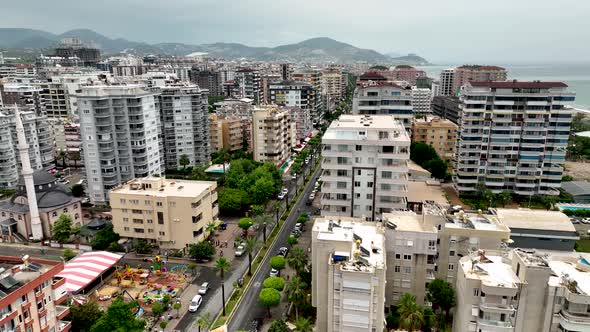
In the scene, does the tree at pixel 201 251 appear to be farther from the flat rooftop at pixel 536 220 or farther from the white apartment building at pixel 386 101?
the white apartment building at pixel 386 101

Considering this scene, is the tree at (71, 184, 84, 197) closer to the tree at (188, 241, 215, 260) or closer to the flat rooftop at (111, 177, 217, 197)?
the flat rooftop at (111, 177, 217, 197)

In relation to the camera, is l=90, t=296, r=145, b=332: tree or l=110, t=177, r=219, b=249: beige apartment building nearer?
l=90, t=296, r=145, b=332: tree

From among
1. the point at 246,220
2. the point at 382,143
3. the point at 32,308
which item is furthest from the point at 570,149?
the point at 32,308

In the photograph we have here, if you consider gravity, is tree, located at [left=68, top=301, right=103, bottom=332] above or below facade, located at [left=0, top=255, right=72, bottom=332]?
below

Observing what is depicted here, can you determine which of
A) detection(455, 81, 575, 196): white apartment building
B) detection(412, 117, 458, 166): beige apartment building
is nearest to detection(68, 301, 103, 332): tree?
detection(455, 81, 575, 196): white apartment building

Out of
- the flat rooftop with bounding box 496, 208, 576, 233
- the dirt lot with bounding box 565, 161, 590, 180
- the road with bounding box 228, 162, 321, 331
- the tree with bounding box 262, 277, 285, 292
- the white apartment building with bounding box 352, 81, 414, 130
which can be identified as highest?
the white apartment building with bounding box 352, 81, 414, 130

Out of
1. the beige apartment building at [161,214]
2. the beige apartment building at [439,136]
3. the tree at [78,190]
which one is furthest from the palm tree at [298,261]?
the beige apartment building at [439,136]
